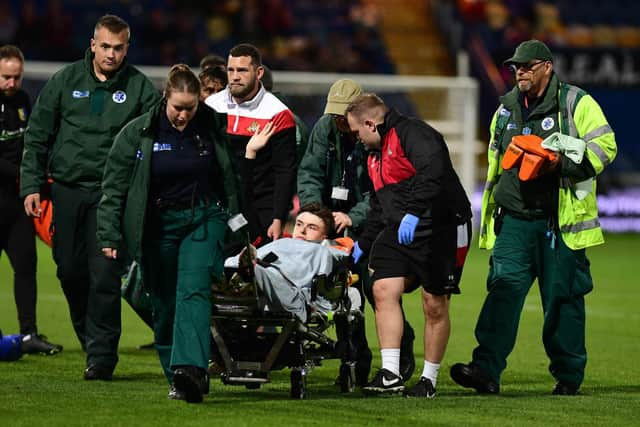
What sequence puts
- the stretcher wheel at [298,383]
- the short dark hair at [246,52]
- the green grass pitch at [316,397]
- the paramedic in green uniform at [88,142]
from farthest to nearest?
the short dark hair at [246,52] < the paramedic in green uniform at [88,142] < the stretcher wheel at [298,383] < the green grass pitch at [316,397]

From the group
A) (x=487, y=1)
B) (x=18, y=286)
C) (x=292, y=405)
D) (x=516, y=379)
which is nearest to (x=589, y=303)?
(x=516, y=379)

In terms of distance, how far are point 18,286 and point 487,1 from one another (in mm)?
20972

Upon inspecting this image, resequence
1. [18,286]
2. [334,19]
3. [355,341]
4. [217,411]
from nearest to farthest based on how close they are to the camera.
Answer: [217,411] < [355,341] < [18,286] < [334,19]

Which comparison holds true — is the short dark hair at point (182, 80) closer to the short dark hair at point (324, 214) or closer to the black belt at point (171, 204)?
the black belt at point (171, 204)

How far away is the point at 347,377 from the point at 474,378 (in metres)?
0.80

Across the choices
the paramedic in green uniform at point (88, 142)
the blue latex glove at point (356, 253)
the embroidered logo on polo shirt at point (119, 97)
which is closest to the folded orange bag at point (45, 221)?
the paramedic in green uniform at point (88, 142)

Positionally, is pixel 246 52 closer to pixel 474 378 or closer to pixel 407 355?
pixel 407 355

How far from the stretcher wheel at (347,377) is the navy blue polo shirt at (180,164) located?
157 centimetres

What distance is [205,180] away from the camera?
327 inches

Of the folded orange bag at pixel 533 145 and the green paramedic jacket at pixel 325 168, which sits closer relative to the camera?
the folded orange bag at pixel 533 145

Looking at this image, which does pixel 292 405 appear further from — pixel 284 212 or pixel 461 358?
pixel 461 358

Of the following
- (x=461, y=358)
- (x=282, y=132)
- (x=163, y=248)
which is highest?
(x=282, y=132)

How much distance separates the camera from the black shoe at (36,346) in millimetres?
10883

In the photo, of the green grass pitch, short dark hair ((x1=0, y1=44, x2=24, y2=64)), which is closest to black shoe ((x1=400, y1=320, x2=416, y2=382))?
the green grass pitch
